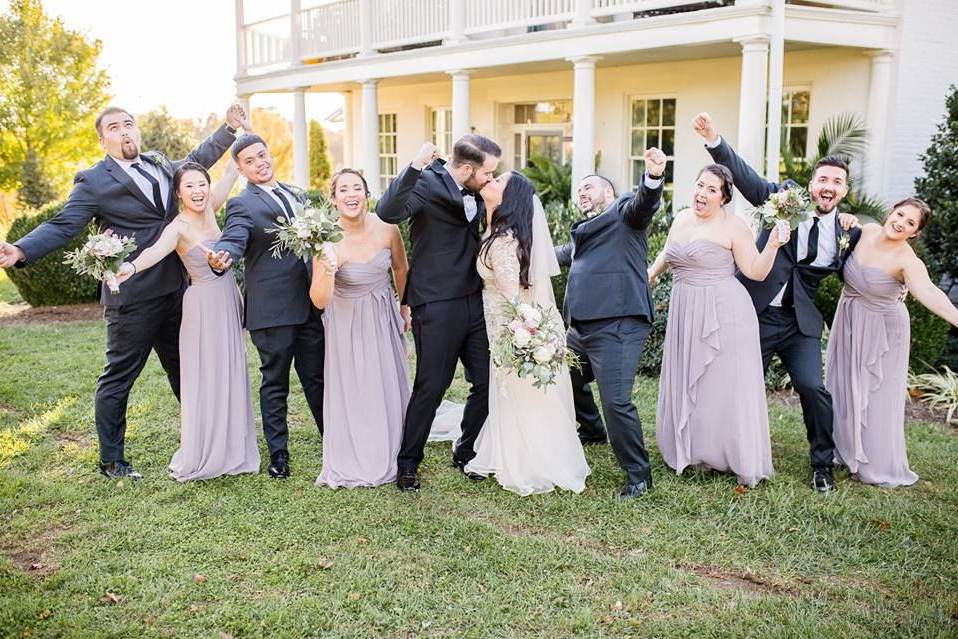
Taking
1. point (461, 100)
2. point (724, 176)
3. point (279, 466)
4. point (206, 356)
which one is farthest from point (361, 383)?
point (461, 100)

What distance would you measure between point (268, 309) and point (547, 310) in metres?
1.84

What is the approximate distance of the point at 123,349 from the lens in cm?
570

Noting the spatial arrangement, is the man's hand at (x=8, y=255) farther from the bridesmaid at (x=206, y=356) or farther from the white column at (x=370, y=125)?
the white column at (x=370, y=125)

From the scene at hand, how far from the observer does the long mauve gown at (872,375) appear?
5617mm

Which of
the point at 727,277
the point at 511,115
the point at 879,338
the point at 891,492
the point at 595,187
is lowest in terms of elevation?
the point at 891,492

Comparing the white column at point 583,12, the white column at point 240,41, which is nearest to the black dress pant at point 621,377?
the white column at point 583,12

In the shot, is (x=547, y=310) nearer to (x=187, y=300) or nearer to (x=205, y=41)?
(x=187, y=300)

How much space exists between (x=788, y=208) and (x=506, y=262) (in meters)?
1.73

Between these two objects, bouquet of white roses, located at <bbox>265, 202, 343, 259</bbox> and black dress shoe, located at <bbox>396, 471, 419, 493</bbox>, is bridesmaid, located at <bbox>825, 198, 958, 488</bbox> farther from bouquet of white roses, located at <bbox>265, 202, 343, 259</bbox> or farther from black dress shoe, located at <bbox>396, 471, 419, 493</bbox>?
bouquet of white roses, located at <bbox>265, 202, 343, 259</bbox>

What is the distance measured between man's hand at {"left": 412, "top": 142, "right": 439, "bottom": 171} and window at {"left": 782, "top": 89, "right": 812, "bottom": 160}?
8859mm

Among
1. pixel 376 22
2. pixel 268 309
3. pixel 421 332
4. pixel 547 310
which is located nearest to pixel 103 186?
pixel 268 309

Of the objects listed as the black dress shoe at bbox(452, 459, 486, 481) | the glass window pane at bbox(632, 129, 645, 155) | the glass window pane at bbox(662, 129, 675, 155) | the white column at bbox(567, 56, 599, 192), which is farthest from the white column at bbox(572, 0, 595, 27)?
the black dress shoe at bbox(452, 459, 486, 481)

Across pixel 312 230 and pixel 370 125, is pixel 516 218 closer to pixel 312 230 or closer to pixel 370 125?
pixel 312 230

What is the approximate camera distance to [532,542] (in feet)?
15.7
